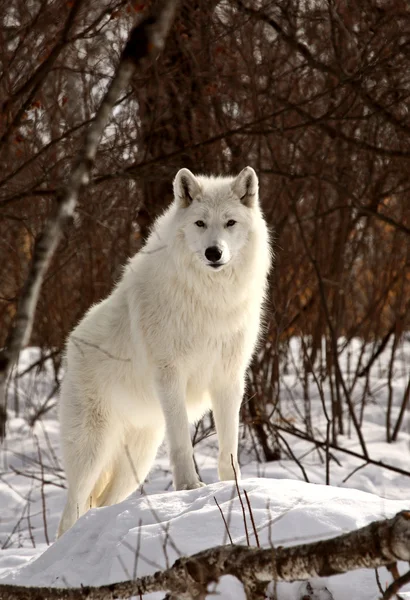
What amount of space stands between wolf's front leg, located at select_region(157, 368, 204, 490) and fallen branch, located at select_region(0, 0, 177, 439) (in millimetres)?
3037

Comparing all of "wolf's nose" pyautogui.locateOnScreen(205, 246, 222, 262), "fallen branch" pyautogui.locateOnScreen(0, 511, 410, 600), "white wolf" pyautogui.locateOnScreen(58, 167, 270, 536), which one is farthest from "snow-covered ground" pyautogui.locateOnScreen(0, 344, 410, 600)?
"wolf's nose" pyautogui.locateOnScreen(205, 246, 222, 262)

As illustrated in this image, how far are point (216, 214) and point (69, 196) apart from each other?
3.20m

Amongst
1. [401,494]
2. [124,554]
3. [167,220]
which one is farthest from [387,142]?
[124,554]

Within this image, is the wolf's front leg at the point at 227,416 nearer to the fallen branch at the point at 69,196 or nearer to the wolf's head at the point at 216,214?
the wolf's head at the point at 216,214

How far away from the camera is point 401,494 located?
673cm

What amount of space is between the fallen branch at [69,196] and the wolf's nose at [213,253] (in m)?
2.90

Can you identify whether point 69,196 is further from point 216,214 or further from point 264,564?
point 216,214

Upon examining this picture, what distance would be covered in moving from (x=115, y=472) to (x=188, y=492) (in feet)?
5.59

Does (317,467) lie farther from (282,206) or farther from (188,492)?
(188,492)

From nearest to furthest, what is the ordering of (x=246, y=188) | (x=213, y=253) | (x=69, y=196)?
(x=69, y=196)
(x=213, y=253)
(x=246, y=188)

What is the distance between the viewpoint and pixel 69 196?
1.70m

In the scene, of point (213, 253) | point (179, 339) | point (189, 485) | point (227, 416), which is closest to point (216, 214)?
point (213, 253)

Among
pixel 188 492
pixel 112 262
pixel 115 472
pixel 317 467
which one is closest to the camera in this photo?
pixel 188 492

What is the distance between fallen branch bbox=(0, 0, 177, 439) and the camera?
1637mm
